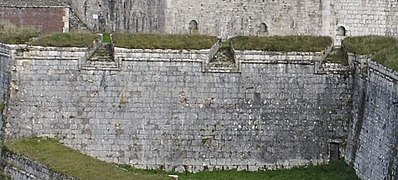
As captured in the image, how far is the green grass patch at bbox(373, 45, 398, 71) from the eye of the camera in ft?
62.8

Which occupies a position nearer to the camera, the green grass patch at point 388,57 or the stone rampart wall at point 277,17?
the green grass patch at point 388,57

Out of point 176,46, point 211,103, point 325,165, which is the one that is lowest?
point 325,165

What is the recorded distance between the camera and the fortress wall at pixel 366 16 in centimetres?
3403

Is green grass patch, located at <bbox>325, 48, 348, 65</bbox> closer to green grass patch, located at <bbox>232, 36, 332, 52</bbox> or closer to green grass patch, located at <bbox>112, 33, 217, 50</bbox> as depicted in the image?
green grass patch, located at <bbox>232, 36, 332, 52</bbox>

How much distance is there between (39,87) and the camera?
22.2 meters

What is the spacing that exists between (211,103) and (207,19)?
1257cm

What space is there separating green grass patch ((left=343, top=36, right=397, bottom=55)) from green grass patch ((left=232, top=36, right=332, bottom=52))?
57 centimetres

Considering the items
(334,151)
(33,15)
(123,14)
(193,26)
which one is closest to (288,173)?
(334,151)

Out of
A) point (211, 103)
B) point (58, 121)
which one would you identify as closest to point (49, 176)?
point (58, 121)

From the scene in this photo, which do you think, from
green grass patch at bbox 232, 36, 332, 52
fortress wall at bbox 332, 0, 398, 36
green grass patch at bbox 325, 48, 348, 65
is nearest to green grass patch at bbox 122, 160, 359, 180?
green grass patch at bbox 325, 48, 348, 65

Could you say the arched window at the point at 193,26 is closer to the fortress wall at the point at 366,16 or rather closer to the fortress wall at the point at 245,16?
the fortress wall at the point at 245,16

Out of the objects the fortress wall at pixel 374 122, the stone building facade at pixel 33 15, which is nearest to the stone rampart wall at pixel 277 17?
the stone building facade at pixel 33 15

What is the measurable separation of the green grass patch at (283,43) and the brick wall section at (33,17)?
543 inches

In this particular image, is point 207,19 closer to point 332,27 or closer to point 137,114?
point 332,27
